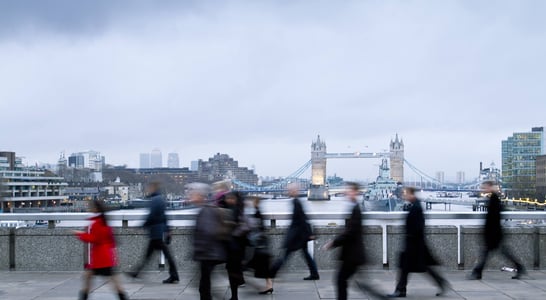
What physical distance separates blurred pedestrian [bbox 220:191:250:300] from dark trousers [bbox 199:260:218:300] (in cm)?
91

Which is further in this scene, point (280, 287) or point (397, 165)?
point (397, 165)

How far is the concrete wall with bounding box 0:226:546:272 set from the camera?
13.1 metres

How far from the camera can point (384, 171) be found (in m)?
126

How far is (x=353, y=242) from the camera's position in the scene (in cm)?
870

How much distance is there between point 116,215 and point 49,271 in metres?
1.58

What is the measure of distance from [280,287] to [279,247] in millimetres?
Result: 1701

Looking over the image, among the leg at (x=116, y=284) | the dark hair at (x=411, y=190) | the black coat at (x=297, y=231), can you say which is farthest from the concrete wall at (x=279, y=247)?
the leg at (x=116, y=284)

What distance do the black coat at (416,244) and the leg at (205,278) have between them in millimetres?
3066

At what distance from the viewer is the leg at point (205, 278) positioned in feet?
28.0

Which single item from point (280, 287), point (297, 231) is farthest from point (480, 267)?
point (280, 287)

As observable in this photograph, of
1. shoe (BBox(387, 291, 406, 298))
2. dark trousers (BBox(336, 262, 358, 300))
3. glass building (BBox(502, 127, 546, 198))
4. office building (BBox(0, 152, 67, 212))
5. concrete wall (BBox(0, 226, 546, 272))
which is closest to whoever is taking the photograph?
dark trousers (BBox(336, 262, 358, 300))

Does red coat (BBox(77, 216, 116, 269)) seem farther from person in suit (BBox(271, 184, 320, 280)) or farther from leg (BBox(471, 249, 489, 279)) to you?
leg (BBox(471, 249, 489, 279))

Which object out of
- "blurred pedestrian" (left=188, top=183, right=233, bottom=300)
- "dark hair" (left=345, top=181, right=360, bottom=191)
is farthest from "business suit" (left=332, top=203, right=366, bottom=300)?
"blurred pedestrian" (left=188, top=183, right=233, bottom=300)

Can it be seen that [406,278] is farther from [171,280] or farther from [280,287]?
[171,280]
